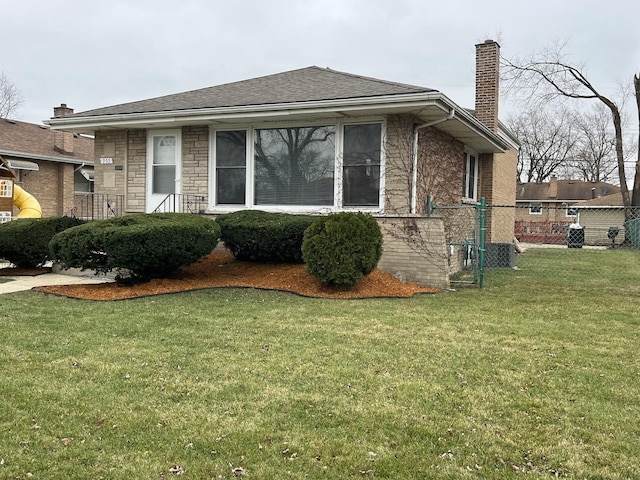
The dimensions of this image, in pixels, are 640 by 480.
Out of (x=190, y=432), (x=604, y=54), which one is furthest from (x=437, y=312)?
(x=604, y=54)

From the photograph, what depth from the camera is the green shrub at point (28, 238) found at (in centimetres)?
1069

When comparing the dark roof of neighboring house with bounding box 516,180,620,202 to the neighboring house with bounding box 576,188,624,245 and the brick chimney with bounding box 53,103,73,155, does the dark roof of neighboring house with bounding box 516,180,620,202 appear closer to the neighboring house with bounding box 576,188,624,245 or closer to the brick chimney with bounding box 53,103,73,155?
the neighboring house with bounding box 576,188,624,245

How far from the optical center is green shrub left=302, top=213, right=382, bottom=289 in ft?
28.2

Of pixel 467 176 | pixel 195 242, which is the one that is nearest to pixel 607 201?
pixel 467 176

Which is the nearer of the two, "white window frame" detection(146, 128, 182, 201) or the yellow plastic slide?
"white window frame" detection(146, 128, 182, 201)

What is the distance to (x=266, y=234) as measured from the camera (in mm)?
9664

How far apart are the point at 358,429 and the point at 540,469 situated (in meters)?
1.09

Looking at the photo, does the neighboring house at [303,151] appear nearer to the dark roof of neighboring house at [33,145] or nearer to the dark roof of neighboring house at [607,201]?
the dark roof of neighboring house at [33,145]

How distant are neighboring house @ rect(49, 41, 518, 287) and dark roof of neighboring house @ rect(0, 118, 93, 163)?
9.97 m

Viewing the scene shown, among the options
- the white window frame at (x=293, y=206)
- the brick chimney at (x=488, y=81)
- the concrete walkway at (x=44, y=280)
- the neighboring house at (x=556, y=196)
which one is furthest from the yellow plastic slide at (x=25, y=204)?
the neighboring house at (x=556, y=196)

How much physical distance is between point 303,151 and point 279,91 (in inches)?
61.5

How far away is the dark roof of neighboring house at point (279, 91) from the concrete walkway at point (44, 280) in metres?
3.69

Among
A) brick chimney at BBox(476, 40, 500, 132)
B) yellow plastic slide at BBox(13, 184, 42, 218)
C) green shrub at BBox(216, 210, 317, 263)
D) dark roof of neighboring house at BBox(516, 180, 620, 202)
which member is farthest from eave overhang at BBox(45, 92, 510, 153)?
dark roof of neighboring house at BBox(516, 180, 620, 202)

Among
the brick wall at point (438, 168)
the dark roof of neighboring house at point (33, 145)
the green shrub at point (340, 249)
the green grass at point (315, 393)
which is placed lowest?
the green grass at point (315, 393)
